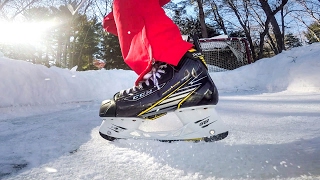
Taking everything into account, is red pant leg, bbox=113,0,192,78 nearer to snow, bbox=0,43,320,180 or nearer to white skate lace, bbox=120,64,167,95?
white skate lace, bbox=120,64,167,95

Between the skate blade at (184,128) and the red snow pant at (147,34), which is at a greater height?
the red snow pant at (147,34)

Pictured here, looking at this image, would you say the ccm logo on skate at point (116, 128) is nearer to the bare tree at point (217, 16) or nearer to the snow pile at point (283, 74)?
the snow pile at point (283, 74)

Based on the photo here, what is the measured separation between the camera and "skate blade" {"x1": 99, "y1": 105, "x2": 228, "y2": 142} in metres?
0.82

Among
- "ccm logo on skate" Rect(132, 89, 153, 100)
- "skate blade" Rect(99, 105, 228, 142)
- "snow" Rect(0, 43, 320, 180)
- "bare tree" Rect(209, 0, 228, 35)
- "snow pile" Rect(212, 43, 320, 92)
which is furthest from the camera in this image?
"bare tree" Rect(209, 0, 228, 35)

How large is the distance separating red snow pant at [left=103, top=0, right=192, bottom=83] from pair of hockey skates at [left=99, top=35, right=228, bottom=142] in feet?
0.15

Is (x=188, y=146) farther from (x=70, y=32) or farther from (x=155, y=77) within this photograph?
(x=70, y=32)

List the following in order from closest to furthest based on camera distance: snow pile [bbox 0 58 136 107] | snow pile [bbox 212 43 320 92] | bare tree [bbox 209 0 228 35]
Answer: snow pile [bbox 0 58 136 107] < snow pile [bbox 212 43 320 92] < bare tree [bbox 209 0 228 35]

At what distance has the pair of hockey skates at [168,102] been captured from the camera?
2.85 ft

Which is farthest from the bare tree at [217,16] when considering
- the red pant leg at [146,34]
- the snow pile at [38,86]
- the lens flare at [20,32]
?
the red pant leg at [146,34]

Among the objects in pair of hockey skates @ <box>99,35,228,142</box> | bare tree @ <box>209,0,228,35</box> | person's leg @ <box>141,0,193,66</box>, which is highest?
bare tree @ <box>209,0,228,35</box>

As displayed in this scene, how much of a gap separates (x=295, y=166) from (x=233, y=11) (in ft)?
48.7

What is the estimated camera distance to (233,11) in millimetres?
14117

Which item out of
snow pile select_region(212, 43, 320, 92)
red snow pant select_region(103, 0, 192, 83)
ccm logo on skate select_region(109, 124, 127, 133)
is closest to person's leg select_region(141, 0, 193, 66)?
red snow pant select_region(103, 0, 192, 83)

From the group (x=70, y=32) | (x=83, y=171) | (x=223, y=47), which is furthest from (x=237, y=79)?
(x=70, y=32)
